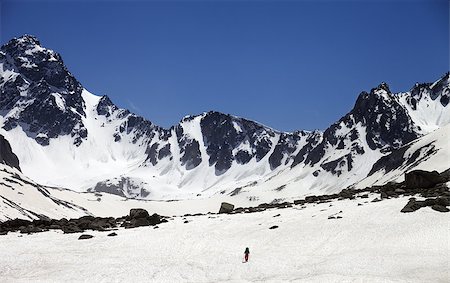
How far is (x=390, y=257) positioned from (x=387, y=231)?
6755mm

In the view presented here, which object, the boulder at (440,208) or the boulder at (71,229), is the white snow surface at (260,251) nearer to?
the boulder at (440,208)

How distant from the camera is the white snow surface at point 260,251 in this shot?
31.0 m

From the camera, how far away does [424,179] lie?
58656mm

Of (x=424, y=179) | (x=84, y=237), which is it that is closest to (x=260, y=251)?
(x=84, y=237)

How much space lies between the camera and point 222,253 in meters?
38.2

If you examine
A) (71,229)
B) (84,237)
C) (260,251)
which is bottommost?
(260,251)

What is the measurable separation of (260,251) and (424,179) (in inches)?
1197

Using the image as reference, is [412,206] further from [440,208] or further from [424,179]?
[424,179]

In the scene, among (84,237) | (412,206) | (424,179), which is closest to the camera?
(412,206)

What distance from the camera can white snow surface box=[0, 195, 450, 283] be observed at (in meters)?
31.0

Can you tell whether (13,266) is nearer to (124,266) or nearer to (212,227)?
(124,266)

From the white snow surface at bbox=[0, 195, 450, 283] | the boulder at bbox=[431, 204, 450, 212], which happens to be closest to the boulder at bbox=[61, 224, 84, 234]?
the white snow surface at bbox=[0, 195, 450, 283]

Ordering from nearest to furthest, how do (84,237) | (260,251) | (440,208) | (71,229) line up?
(260,251), (440,208), (84,237), (71,229)

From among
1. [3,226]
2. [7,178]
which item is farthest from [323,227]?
[7,178]
